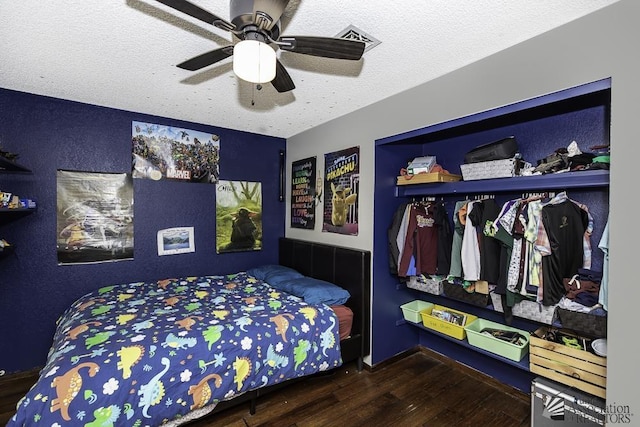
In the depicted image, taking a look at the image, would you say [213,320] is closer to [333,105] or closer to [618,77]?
[333,105]

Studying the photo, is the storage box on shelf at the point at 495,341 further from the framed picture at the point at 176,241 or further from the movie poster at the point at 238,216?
the framed picture at the point at 176,241

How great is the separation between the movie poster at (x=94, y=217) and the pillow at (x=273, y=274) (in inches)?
51.7

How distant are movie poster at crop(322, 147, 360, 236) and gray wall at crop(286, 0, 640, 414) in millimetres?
857

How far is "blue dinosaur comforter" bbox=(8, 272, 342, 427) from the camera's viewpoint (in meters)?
1.49

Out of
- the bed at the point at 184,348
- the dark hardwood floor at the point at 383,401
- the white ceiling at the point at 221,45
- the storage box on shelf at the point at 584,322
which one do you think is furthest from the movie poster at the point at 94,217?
the storage box on shelf at the point at 584,322

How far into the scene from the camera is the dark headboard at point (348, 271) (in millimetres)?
2713

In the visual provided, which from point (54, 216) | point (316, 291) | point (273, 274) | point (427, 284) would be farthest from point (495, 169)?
point (54, 216)

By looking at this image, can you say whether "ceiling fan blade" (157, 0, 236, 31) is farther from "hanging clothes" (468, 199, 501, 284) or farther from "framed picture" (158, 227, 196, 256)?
"framed picture" (158, 227, 196, 256)

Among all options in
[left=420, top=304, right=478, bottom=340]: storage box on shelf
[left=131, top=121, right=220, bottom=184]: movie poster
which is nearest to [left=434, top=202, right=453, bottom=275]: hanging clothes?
[left=420, top=304, right=478, bottom=340]: storage box on shelf

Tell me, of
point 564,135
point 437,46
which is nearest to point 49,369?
point 437,46

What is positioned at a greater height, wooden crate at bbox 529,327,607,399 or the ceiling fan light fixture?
the ceiling fan light fixture

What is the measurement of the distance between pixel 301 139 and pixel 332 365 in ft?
8.59

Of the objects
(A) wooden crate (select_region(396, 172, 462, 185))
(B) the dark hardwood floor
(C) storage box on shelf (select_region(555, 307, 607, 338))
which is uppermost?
(A) wooden crate (select_region(396, 172, 462, 185))

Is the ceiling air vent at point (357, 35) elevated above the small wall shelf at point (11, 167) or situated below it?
above
